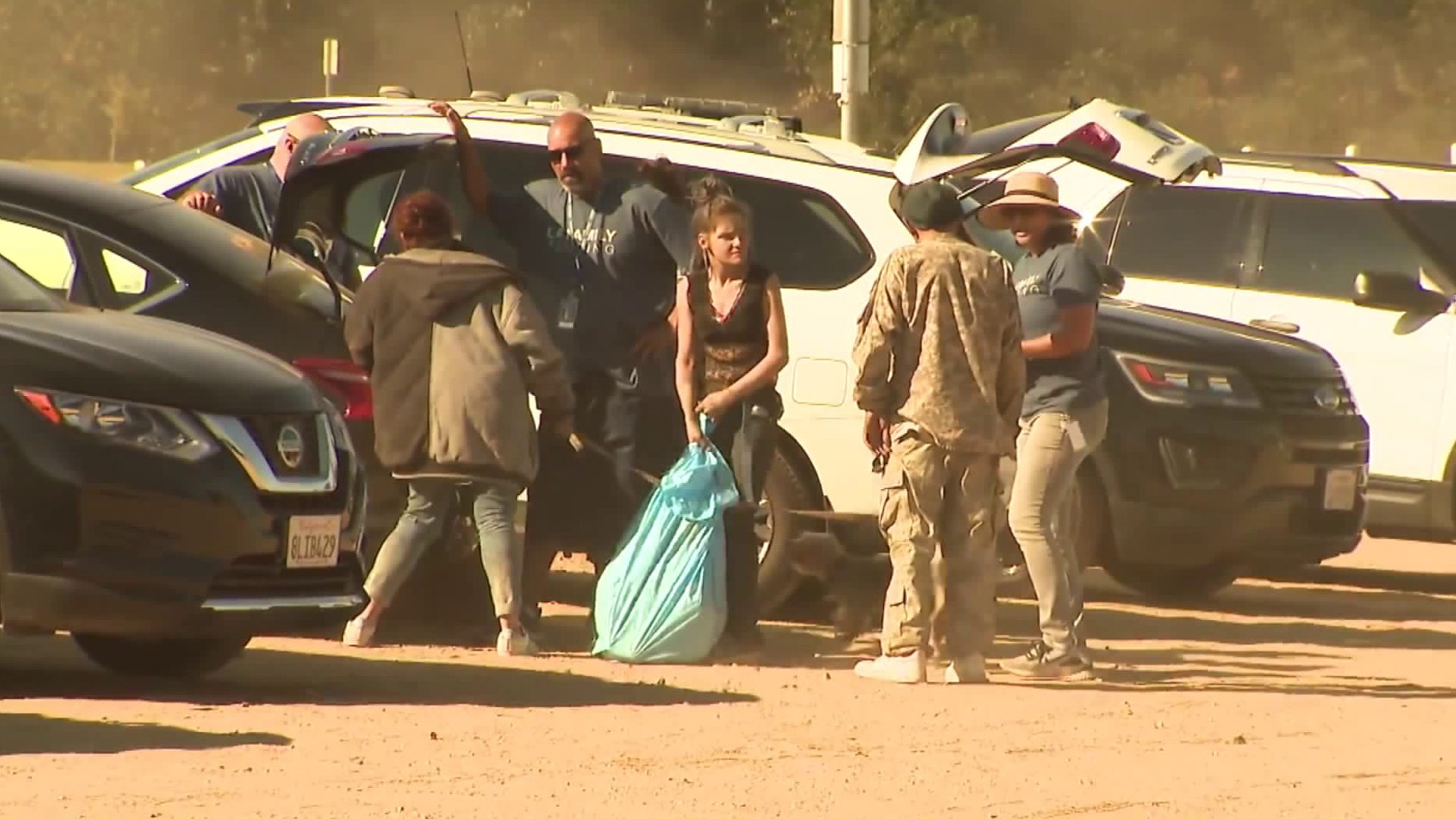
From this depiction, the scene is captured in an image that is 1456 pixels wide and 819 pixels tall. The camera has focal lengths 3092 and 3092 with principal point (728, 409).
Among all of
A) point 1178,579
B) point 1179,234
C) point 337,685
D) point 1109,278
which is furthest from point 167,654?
point 1179,234

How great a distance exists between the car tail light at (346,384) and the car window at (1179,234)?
5108 mm

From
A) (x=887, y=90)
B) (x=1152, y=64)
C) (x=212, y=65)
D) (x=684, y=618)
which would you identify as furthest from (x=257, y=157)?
(x=212, y=65)

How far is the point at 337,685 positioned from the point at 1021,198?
2.80m

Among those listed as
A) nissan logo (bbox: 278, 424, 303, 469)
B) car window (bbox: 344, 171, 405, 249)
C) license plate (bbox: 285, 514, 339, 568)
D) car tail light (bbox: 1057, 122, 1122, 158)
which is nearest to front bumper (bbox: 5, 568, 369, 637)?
license plate (bbox: 285, 514, 339, 568)

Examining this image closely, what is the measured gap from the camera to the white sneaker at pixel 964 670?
1008cm

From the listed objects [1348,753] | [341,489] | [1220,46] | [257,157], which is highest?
[1220,46]

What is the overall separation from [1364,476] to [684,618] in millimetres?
3939

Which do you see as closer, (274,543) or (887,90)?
(274,543)

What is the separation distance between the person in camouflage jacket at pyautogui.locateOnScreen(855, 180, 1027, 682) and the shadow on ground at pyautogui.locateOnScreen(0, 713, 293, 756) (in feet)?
8.17

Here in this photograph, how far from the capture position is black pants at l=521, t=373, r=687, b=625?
10867 mm

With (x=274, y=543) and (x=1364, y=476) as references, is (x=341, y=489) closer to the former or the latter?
(x=274, y=543)

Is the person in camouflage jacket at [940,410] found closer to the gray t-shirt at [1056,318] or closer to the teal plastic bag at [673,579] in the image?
the gray t-shirt at [1056,318]

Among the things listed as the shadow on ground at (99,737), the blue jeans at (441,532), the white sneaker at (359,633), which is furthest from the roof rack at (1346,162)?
the shadow on ground at (99,737)

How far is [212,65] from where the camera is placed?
5859 centimetres
